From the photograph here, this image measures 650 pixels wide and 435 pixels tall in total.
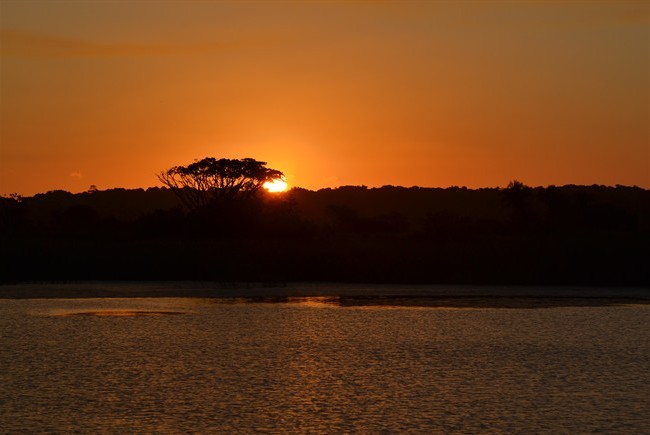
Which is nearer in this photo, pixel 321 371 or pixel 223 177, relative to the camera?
pixel 321 371

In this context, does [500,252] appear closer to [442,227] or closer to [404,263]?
[404,263]

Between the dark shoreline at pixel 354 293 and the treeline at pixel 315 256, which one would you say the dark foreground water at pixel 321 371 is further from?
the treeline at pixel 315 256

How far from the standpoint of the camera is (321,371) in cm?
1227

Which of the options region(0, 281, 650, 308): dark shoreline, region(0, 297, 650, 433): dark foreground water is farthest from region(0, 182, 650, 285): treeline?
region(0, 297, 650, 433): dark foreground water

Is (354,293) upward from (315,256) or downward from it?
downward

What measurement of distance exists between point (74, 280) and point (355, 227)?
3862cm

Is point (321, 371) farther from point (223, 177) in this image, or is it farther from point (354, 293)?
point (223, 177)

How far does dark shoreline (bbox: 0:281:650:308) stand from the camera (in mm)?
22375

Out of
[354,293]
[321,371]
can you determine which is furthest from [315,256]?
[321,371]

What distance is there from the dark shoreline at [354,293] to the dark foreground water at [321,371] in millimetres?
2691

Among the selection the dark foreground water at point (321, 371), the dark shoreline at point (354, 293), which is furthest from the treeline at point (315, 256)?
the dark foreground water at point (321, 371)

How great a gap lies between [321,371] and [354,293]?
40.9 feet

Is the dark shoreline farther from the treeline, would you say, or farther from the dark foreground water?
the dark foreground water

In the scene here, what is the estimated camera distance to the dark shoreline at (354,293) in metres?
22.4
